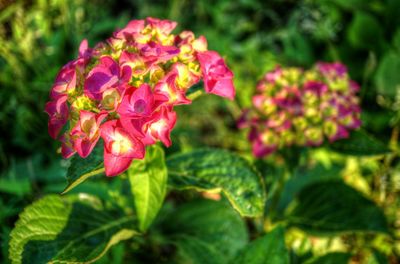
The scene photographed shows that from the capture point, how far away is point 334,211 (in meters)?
2.12

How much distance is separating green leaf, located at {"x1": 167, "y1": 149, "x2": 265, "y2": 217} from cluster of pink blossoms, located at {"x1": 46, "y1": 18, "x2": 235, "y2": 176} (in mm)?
322

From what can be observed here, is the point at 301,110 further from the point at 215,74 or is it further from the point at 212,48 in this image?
the point at 212,48

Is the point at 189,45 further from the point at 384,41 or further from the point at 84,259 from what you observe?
Result: the point at 384,41

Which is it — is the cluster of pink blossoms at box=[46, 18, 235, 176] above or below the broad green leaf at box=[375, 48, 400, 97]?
above

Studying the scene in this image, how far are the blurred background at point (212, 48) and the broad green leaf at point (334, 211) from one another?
1.20 ft

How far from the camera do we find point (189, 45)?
54.3 inches

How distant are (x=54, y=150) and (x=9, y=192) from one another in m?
0.51

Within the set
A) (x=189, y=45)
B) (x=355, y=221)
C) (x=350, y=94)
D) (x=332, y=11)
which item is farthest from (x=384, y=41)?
(x=189, y=45)

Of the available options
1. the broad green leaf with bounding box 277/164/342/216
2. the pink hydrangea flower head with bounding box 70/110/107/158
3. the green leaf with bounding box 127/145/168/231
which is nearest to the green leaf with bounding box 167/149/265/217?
the green leaf with bounding box 127/145/168/231

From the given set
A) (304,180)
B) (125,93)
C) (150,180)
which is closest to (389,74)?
(304,180)

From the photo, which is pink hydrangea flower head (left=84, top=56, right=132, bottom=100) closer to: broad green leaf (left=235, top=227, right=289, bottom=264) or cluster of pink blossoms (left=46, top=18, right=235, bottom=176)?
cluster of pink blossoms (left=46, top=18, right=235, bottom=176)

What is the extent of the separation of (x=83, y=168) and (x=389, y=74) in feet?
7.29

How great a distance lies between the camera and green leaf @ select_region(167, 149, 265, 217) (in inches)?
57.2

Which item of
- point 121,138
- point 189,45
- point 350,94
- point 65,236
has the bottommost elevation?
point 65,236
